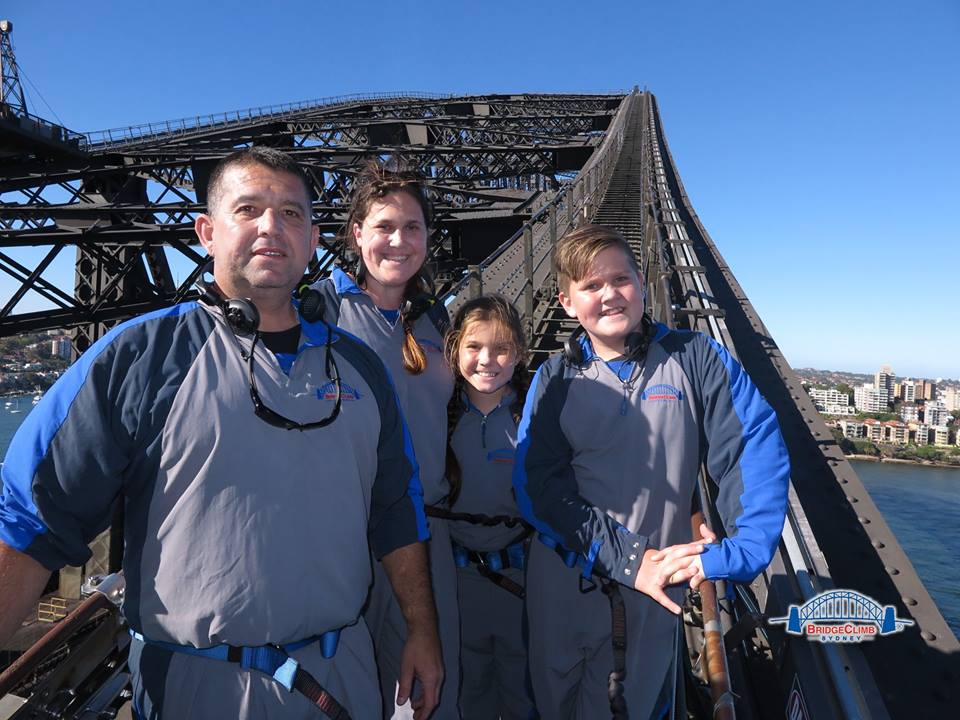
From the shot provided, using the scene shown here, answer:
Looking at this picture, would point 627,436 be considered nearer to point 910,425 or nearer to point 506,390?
point 506,390

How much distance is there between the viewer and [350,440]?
68.4 inches

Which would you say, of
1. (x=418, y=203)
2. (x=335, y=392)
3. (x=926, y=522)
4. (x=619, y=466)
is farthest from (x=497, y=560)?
(x=926, y=522)

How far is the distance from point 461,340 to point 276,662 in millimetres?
1640

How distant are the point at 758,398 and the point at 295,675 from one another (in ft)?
5.88

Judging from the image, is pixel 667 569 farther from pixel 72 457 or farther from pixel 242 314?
pixel 72 457

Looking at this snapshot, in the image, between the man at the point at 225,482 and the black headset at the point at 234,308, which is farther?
the black headset at the point at 234,308

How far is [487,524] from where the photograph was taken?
2.65 metres

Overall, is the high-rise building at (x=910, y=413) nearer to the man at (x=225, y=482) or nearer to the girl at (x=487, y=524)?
the girl at (x=487, y=524)

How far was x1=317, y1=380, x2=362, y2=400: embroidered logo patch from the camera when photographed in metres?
1.72

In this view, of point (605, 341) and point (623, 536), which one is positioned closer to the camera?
point (623, 536)

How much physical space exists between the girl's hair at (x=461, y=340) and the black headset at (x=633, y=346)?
518 millimetres

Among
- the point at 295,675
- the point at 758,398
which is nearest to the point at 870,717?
the point at 758,398

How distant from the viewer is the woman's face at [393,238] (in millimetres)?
2633

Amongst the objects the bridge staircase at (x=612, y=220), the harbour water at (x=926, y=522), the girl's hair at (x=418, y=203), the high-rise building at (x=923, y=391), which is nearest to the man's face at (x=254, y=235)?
the girl's hair at (x=418, y=203)
